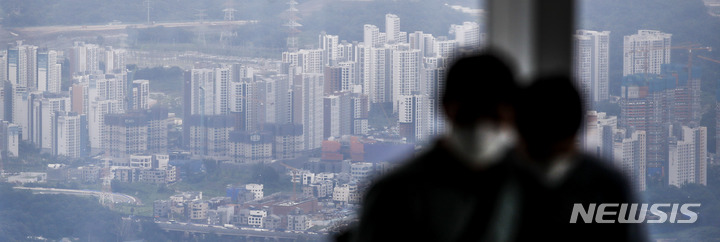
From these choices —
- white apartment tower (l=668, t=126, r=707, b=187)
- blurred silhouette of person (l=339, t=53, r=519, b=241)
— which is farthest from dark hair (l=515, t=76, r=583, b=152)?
white apartment tower (l=668, t=126, r=707, b=187)

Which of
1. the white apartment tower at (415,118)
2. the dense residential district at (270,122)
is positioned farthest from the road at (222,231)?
the white apartment tower at (415,118)

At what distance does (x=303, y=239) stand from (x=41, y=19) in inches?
61.5

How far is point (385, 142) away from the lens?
2264 mm

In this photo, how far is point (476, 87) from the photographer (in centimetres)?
95

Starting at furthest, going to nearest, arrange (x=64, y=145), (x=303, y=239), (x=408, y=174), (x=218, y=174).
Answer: (x=64, y=145), (x=218, y=174), (x=303, y=239), (x=408, y=174)

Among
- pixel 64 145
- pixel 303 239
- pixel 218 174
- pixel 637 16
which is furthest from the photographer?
pixel 64 145

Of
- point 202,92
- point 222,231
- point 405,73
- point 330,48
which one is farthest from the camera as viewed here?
point 202,92

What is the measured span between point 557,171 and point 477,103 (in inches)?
12.6

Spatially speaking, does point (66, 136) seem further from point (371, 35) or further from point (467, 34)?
point (467, 34)

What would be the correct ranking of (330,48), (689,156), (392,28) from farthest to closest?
1. (330,48)
2. (392,28)
3. (689,156)

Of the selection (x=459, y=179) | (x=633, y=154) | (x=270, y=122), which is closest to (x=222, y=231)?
(x=270, y=122)

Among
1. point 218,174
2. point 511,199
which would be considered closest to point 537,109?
point 511,199

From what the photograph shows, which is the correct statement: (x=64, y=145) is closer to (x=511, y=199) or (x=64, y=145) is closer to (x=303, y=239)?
(x=303, y=239)

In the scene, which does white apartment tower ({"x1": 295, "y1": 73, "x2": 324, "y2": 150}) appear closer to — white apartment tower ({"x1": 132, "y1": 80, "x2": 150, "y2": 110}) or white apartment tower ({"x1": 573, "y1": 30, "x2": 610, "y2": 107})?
white apartment tower ({"x1": 132, "y1": 80, "x2": 150, "y2": 110})
